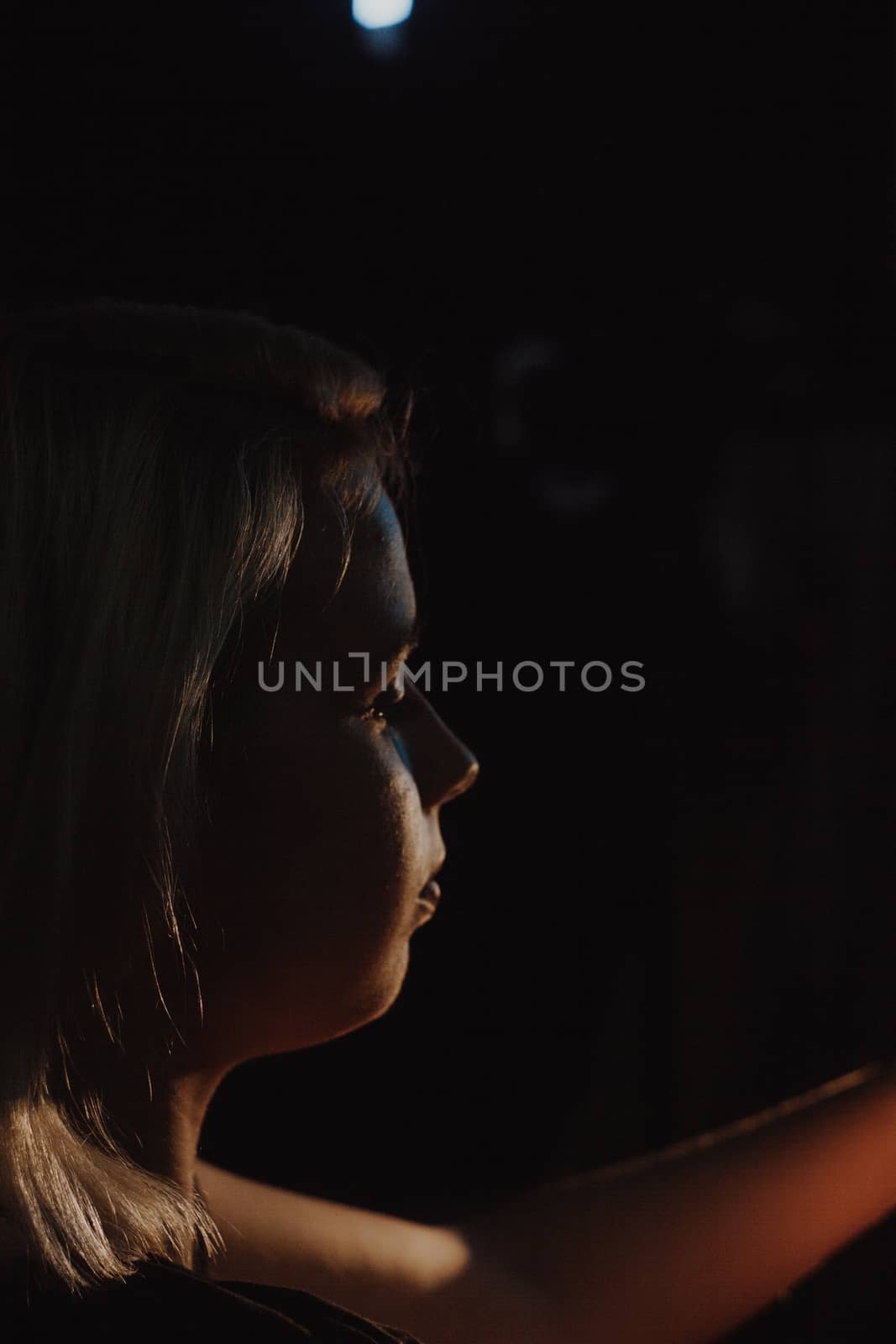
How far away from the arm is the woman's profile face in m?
0.25

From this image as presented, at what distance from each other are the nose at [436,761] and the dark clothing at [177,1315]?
1.00 ft

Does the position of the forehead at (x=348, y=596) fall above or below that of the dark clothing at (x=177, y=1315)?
above

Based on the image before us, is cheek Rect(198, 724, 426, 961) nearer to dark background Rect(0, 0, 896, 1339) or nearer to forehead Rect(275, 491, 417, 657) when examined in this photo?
forehead Rect(275, 491, 417, 657)

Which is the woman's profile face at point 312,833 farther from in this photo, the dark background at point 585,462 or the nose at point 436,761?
the dark background at point 585,462

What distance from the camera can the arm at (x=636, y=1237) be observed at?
2.76 ft

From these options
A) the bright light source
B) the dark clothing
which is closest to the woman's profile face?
the dark clothing

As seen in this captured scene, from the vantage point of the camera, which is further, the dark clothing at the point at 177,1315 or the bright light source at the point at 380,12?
the bright light source at the point at 380,12

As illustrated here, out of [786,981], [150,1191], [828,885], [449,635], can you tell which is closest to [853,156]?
[449,635]

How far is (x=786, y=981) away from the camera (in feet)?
3.88

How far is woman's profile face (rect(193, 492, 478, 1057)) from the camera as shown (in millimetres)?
652

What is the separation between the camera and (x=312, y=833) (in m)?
0.66

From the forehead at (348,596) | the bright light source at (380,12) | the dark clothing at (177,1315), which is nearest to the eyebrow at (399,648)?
the forehead at (348,596)

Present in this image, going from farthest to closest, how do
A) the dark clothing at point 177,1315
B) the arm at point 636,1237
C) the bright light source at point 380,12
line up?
the bright light source at point 380,12
the arm at point 636,1237
the dark clothing at point 177,1315

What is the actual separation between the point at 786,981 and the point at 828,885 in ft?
0.36
